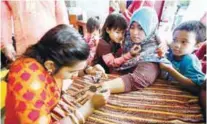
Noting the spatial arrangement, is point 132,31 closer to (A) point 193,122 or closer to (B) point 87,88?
(B) point 87,88

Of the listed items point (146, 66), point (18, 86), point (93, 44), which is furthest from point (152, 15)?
point (18, 86)

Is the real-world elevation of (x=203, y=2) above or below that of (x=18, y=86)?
above

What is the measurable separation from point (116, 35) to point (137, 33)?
19cm

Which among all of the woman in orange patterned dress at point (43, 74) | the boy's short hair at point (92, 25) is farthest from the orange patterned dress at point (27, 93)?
the boy's short hair at point (92, 25)

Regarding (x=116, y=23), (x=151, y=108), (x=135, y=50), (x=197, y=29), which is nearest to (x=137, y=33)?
(x=135, y=50)

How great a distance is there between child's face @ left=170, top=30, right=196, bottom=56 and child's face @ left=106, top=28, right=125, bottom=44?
0.40 metres

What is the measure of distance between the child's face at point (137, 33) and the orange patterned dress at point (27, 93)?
2.36ft

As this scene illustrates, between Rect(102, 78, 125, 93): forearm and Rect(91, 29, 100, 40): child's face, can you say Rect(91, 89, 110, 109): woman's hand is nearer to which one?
Rect(102, 78, 125, 93): forearm

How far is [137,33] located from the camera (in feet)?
4.59

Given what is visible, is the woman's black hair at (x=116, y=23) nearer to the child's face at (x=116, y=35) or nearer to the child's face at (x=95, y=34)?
the child's face at (x=116, y=35)

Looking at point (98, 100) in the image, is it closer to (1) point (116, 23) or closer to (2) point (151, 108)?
(2) point (151, 108)

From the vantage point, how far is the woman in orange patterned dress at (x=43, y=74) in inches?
29.8

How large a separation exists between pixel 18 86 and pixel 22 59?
108 millimetres

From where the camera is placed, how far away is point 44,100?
0.80m
